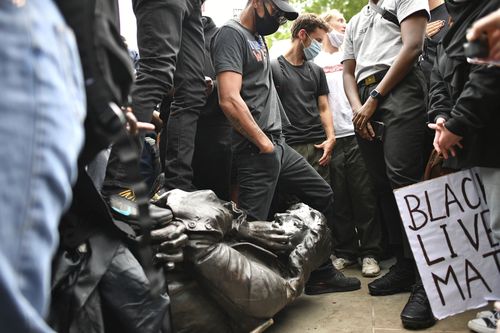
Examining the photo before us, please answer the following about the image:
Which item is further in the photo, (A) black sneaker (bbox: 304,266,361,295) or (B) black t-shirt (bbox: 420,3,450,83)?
(A) black sneaker (bbox: 304,266,361,295)

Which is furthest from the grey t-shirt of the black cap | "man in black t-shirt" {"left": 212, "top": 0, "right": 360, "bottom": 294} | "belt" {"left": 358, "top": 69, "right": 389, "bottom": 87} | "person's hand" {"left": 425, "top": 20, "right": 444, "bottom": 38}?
"person's hand" {"left": 425, "top": 20, "right": 444, "bottom": 38}

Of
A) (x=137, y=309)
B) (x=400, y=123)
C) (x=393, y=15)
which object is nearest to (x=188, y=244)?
(x=137, y=309)

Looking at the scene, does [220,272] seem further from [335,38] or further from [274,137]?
[335,38]

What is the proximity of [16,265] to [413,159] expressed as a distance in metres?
2.44

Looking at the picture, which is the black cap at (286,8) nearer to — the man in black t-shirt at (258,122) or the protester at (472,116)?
the man in black t-shirt at (258,122)

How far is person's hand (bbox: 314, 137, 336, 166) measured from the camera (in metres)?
3.95

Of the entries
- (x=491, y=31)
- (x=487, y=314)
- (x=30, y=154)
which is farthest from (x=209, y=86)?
(x=30, y=154)

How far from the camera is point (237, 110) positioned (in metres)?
2.87

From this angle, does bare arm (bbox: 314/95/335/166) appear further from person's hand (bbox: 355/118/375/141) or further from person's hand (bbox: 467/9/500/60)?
person's hand (bbox: 467/9/500/60)

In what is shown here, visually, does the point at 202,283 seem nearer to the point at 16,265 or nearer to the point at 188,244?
the point at 188,244

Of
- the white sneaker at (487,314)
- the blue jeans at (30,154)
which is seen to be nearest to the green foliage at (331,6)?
the white sneaker at (487,314)

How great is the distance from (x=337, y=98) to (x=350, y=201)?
3.13 feet

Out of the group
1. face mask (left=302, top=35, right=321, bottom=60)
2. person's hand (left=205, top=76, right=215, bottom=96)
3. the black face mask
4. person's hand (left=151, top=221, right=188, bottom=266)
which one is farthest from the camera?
face mask (left=302, top=35, right=321, bottom=60)

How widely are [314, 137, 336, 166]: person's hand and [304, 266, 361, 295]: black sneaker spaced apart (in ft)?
3.48
